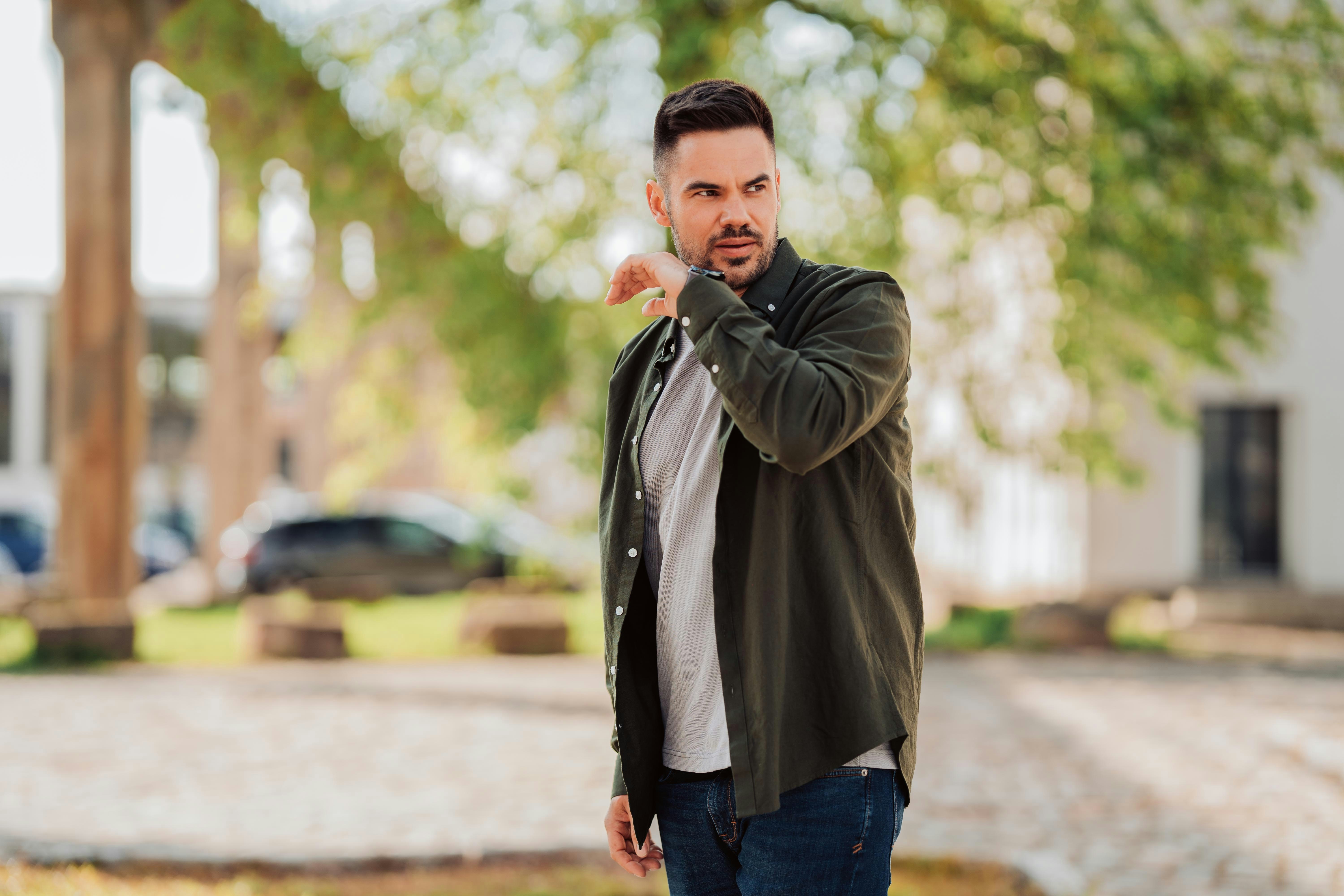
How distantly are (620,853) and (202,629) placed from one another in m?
15.6

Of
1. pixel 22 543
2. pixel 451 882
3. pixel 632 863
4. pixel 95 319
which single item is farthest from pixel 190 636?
pixel 22 543

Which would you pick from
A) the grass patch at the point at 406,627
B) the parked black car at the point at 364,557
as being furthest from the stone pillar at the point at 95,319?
the parked black car at the point at 364,557

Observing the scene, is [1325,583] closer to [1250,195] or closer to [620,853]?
[1250,195]

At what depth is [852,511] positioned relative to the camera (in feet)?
6.26

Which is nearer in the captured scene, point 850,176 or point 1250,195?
point 1250,195

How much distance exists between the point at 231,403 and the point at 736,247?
24.1 m

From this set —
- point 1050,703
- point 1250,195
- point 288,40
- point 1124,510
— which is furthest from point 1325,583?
point 288,40

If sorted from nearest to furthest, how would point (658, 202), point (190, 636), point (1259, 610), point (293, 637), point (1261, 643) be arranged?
point (658, 202)
point (293, 637)
point (1261, 643)
point (190, 636)
point (1259, 610)

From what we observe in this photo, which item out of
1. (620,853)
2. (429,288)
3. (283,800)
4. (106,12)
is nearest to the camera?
(620,853)

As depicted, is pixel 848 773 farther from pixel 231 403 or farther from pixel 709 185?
pixel 231 403

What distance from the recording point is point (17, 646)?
1327cm

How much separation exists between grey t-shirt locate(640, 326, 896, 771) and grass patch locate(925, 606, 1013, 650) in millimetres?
11638

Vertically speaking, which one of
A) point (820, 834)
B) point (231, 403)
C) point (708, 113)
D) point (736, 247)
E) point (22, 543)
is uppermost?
point (231, 403)

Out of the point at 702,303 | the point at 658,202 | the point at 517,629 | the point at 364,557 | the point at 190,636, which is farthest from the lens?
the point at 364,557
